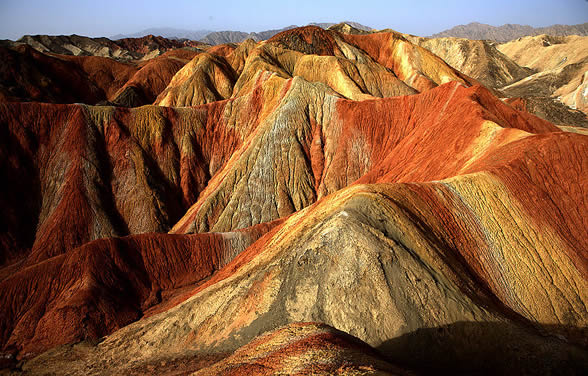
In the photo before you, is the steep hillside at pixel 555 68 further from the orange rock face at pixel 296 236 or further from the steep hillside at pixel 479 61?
the orange rock face at pixel 296 236

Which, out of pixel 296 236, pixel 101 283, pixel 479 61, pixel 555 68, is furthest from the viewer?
pixel 479 61

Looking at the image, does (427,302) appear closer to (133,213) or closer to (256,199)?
(256,199)

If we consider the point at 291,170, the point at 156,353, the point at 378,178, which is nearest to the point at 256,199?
the point at 291,170

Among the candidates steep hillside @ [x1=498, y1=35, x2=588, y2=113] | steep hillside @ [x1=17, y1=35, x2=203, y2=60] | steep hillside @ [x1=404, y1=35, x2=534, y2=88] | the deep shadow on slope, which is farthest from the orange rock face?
steep hillside @ [x1=17, y1=35, x2=203, y2=60]

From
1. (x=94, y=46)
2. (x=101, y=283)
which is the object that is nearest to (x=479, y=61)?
(x=101, y=283)

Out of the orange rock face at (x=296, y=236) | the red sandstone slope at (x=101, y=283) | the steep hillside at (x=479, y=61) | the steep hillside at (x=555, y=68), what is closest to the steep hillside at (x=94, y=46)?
the steep hillside at (x=479, y=61)

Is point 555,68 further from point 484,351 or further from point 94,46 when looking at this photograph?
point 94,46

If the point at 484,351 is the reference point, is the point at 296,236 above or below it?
above
